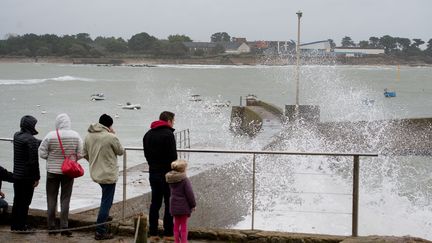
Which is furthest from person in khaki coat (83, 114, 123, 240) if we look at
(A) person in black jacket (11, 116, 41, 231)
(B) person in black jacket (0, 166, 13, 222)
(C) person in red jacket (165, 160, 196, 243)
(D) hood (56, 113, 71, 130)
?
(B) person in black jacket (0, 166, 13, 222)

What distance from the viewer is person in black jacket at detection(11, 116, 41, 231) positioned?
699cm

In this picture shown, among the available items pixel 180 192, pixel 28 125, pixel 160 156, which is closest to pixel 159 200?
pixel 160 156

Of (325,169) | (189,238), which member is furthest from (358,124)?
(189,238)

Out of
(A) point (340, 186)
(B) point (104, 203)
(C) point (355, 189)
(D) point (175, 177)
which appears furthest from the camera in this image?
(A) point (340, 186)

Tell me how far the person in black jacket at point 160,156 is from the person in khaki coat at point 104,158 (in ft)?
1.24

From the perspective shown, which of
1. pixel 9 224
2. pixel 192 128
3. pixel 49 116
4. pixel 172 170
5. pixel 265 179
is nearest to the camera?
pixel 172 170

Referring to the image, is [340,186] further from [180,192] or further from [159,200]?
[180,192]

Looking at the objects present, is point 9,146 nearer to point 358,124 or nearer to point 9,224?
point 358,124

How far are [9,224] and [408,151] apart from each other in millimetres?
24447

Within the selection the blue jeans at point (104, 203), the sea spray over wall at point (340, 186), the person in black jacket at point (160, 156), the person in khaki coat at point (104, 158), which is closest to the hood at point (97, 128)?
the person in khaki coat at point (104, 158)

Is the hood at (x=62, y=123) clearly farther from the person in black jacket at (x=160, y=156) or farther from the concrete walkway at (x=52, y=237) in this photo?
the concrete walkway at (x=52, y=237)

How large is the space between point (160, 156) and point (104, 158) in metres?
0.65

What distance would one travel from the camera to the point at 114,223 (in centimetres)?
720

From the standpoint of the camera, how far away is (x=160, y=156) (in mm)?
6703
